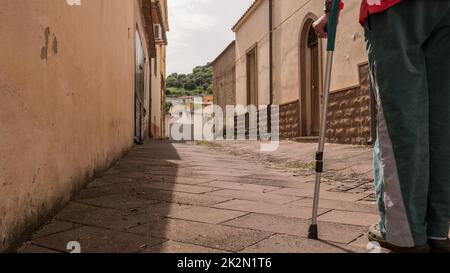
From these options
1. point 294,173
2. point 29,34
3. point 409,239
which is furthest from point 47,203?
point 294,173

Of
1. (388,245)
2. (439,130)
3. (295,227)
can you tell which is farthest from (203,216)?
(439,130)

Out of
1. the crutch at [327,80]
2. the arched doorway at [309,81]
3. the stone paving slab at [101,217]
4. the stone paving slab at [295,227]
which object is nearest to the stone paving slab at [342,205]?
the stone paving slab at [295,227]

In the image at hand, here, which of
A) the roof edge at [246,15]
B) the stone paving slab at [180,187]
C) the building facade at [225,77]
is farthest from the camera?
the building facade at [225,77]

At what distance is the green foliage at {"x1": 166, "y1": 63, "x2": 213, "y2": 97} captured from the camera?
58.2 meters

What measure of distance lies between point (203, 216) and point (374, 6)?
1.33 meters

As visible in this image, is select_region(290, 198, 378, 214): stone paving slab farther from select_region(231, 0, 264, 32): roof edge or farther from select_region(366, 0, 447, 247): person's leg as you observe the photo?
select_region(231, 0, 264, 32): roof edge

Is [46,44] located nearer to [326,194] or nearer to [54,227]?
[54,227]

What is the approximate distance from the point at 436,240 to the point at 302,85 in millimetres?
8228

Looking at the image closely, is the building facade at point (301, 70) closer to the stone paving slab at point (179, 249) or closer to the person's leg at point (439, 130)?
the person's leg at point (439, 130)

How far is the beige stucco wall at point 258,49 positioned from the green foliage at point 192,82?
4069 centimetres

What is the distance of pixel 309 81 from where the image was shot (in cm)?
951

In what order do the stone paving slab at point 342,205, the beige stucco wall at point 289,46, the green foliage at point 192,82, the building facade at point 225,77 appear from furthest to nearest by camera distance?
the green foliage at point 192,82 → the building facade at point 225,77 → the beige stucco wall at point 289,46 → the stone paving slab at point 342,205

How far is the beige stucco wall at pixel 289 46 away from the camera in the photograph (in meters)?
7.16

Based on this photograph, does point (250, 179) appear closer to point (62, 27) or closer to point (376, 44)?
point (62, 27)
